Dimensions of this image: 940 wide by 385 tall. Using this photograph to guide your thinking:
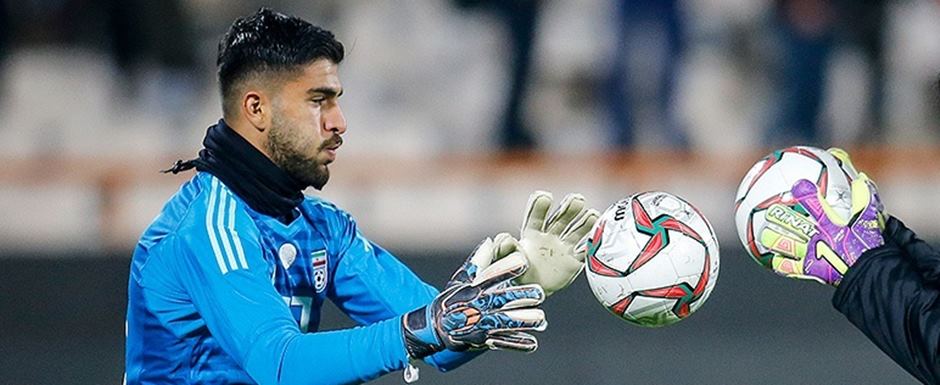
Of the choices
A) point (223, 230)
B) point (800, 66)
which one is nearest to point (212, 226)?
point (223, 230)

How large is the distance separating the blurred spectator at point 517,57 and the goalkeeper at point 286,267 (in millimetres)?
4418

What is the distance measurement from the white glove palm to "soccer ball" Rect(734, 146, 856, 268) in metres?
0.46

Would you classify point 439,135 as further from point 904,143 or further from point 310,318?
point 310,318

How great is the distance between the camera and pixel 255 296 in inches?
143

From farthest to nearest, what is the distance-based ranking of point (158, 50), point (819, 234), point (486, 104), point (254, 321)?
point (486, 104)
point (158, 50)
point (819, 234)
point (254, 321)

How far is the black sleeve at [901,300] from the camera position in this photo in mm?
3641

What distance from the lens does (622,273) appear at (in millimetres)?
4098

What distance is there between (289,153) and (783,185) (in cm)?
135

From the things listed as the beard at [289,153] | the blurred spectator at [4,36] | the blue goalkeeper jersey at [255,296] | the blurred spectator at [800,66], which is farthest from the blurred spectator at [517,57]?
the beard at [289,153]

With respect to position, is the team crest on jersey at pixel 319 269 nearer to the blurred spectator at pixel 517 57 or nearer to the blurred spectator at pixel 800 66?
the blurred spectator at pixel 517 57

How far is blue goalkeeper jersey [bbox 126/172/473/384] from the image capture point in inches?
138

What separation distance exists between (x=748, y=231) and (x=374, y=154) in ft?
15.9

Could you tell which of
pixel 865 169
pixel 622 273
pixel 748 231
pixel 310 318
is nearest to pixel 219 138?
pixel 310 318

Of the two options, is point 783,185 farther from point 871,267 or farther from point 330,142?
point 330,142
